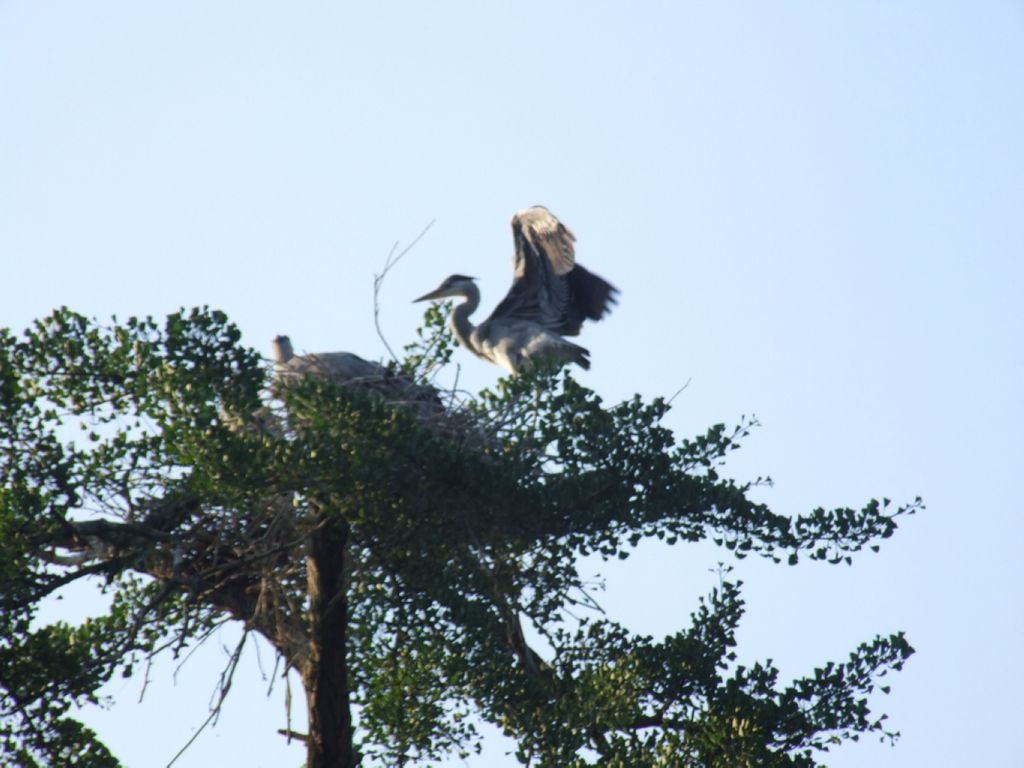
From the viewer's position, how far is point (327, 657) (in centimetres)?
1033

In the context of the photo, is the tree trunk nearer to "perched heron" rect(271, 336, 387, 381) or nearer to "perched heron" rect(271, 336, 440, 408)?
"perched heron" rect(271, 336, 440, 408)

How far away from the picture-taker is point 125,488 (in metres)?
10.2

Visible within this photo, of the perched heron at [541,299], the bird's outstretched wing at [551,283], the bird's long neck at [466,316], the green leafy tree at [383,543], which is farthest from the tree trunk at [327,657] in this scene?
the bird's long neck at [466,316]

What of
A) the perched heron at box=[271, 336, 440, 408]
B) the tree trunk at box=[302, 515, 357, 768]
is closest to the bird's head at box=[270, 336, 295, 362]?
the perched heron at box=[271, 336, 440, 408]

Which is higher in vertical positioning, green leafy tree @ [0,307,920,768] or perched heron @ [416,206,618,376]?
perched heron @ [416,206,618,376]

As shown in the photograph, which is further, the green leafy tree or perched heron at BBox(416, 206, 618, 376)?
perched heron at BBox(416, 206, 618, 376)

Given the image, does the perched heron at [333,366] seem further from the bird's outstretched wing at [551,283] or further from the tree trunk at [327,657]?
the bird's outstretched wing at [551,283]

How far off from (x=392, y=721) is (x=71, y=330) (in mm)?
3264

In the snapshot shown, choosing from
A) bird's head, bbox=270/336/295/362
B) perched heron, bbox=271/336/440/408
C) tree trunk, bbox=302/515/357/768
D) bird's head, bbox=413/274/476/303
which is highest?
bird's head, bbox=413/274/476/303

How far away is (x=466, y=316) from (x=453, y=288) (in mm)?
397

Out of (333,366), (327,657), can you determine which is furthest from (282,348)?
(327,657)

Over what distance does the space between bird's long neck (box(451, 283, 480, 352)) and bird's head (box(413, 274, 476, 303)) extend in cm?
3

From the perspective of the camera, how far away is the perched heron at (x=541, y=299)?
47.4 ft

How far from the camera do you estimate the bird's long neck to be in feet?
51.0
